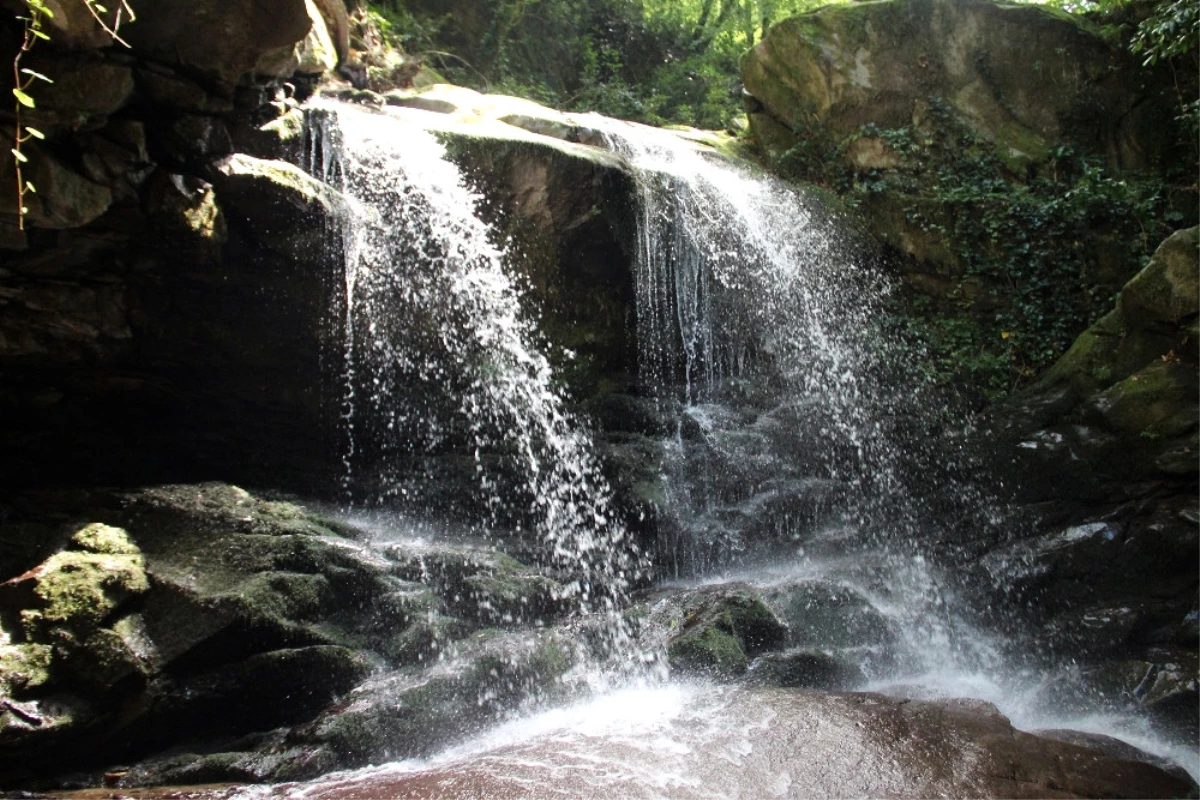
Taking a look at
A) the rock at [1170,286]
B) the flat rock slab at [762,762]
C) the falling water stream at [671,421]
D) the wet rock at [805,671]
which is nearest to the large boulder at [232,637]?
the flat rock slab at [762,762]

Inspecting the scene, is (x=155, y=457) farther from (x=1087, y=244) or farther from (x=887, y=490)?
(x=1087, y=244)

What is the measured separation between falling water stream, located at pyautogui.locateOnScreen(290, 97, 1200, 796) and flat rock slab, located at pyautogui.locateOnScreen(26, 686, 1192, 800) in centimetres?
98

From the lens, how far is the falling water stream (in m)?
6.62

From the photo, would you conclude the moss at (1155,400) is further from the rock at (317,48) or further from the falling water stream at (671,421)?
the rock at (317,48)

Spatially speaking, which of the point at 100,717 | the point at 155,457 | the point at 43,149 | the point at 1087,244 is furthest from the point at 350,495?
the point at 1087,244

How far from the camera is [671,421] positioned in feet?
27.5

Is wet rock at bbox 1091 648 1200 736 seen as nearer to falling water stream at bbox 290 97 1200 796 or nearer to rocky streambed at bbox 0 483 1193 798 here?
falling water stream at bbox 290 97 1200 796

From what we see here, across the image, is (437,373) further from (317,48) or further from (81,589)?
(81,589)

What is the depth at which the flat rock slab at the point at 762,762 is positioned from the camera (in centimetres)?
368

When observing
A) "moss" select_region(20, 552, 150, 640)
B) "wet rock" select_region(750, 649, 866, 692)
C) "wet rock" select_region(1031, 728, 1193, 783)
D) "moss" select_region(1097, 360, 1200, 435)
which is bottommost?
"wet rock" select_region(750, 649, 866, 692)

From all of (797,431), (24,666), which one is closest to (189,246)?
(24,666)

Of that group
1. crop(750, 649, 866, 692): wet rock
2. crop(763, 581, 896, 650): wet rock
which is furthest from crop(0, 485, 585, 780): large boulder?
crop(763, 581, 896, 650): wet rock

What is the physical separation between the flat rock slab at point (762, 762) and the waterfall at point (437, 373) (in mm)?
2488

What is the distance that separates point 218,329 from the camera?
6.64m
